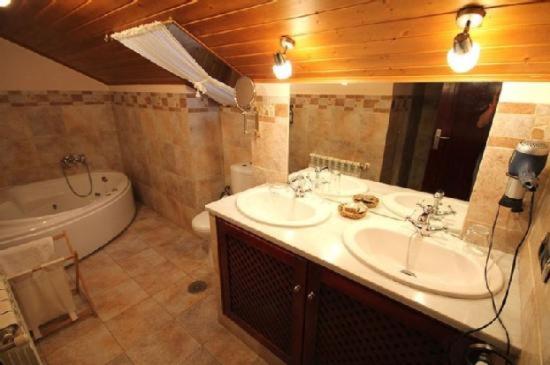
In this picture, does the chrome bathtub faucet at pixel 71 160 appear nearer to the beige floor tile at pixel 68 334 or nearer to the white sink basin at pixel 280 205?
the beige floor tile at pixel 68 334

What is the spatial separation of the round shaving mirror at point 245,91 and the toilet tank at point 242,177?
26.4 inches

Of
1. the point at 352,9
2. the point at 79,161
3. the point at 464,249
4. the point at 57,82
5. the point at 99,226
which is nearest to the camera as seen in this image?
the point at 352,9

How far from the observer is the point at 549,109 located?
926 mm

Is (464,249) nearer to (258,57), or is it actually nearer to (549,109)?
(549,109)

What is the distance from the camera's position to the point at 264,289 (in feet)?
4.59

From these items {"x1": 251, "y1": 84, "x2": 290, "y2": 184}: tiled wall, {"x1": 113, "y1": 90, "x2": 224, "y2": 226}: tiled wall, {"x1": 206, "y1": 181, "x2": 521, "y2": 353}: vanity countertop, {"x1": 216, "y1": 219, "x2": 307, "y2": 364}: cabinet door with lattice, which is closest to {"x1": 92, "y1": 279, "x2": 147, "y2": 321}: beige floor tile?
{"x1": 216, "y1": 219, "x2": 307, "y2": 364}: cabinet door with lattice

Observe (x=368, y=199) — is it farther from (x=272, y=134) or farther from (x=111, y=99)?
(x=111, y=99)

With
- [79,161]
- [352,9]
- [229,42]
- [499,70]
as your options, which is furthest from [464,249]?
[79,161]

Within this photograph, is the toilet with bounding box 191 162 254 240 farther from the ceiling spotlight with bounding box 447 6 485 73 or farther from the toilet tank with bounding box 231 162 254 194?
the ceiling spotlight with bounding box 447 6 485 73

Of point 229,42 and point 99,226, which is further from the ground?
point 229,42

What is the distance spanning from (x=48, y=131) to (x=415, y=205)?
3642mm

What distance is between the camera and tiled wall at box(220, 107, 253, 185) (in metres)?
2.47

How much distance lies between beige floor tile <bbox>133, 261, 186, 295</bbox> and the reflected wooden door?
2.02m

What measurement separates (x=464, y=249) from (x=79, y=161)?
3.81 metres
